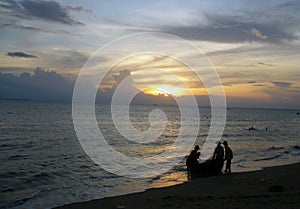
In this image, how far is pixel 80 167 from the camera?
2103cm

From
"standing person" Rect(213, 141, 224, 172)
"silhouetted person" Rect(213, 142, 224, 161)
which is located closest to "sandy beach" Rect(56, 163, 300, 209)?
"standing person" Rect(213, 141, 224, 172)

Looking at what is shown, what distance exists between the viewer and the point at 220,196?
38.8ft

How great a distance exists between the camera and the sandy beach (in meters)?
10.2

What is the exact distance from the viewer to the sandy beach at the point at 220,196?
33.3ft

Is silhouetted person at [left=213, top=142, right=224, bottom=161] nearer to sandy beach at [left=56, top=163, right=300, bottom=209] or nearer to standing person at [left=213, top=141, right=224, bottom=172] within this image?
standing person at [left=213, top=141, right=224, bottom=172]

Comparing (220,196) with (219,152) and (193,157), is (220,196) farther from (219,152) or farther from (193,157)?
(219,152)

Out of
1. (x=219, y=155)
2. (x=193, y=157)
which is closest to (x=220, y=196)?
(x=193, y=157)

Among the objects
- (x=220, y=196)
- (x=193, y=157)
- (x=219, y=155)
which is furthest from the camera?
(x=219, y=155)

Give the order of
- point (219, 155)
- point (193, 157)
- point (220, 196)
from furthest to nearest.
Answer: point (219, 155)
point (193, 157)
point (220, 196)

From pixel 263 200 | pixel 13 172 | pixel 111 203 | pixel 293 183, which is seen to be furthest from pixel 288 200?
pixel 13 172

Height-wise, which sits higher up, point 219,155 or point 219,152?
point 219,152

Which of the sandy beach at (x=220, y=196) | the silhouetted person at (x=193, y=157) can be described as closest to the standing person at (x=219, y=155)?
the silhouetted person at (x=193, y=157)

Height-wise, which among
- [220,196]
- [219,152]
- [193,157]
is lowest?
[220,196]

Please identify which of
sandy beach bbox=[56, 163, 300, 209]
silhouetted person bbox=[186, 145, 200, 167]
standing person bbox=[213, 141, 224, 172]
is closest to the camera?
sandy beach bbox=[56, 163, 300, 209]
